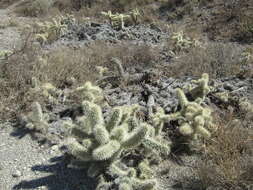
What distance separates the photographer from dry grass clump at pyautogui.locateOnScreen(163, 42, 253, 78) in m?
5.99

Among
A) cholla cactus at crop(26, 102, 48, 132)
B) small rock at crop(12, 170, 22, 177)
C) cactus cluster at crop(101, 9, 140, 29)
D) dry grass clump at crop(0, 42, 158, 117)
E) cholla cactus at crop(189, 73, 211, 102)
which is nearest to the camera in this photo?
small rock at crop(12, 170, 22, 177)

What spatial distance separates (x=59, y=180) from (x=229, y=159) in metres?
1.79

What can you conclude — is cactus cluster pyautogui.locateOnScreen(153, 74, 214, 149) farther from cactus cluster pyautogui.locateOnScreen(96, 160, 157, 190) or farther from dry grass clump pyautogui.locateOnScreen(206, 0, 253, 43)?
dry grass clump pyautogui.locateOnScreen(206, 0, 253, 43)

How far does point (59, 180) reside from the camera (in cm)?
339

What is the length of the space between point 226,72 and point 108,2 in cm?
972

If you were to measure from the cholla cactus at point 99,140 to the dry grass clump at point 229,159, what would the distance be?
0.78 meters

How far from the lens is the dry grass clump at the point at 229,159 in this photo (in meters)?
Result: 3.12

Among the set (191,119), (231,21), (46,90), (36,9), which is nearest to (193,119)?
(191,119)

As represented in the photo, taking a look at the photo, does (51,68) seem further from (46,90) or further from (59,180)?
(59,180)

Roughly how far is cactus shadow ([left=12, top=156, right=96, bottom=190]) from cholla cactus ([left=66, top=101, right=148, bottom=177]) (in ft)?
0.51

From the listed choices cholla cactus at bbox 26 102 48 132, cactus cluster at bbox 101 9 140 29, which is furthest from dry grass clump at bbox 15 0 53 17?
cholla cactus at bbox 26 102 48 132

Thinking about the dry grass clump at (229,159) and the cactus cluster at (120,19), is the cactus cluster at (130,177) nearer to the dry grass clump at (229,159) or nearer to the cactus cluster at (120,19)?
the dry grass clump at (229,159)

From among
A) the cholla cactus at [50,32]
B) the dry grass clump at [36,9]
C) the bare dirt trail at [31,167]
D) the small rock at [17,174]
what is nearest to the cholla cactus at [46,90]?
the bare dirt trail at [31,167]

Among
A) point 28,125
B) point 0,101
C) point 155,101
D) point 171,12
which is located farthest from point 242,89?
point 171,12
